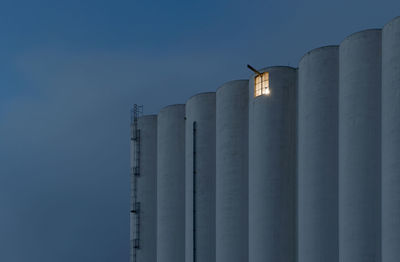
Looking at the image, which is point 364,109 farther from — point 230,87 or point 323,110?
point 230,87

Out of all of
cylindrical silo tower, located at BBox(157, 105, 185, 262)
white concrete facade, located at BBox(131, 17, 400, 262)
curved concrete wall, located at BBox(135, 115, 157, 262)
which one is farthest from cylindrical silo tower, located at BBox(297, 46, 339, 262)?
curved concrete wall, located at BBox(135, 115, 157, 262)

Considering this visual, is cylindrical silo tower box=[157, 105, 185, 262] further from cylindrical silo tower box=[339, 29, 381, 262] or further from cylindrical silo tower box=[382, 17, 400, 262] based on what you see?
cylindrical silo tower box=[382, 17, 400, 262]

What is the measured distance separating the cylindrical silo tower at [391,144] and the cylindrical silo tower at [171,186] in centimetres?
1301

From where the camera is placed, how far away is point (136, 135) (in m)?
31.4

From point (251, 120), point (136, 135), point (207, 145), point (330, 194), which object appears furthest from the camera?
point (136, 135)

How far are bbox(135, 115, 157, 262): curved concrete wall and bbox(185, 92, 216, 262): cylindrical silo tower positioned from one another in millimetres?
3785

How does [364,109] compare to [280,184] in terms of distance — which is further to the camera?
[280,184]

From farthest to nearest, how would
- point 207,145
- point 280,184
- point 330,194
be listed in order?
point 207,145, point 280,184, point 330,194

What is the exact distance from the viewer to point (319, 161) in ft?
66.6

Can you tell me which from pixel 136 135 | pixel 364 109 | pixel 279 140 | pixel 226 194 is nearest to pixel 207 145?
pixel 226 194

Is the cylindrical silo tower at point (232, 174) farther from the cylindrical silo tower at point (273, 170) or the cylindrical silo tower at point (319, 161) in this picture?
the cylindrical silo tower at point (319, 161)

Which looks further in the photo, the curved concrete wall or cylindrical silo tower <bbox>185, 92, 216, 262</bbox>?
the curved concrete wall

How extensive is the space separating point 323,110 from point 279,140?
292 cm

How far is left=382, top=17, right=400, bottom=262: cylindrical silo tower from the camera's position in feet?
56.2
